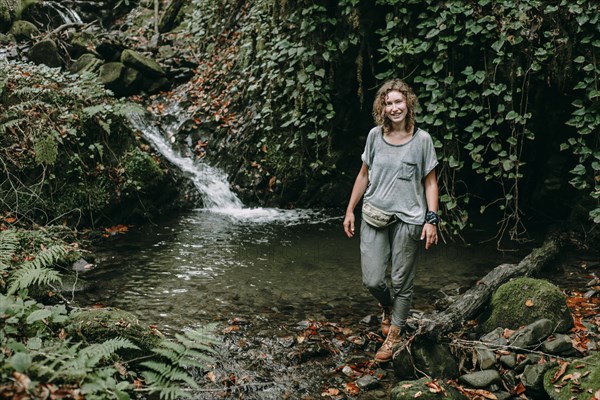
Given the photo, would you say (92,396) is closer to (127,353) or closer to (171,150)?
(127,353)

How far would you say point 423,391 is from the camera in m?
3.54

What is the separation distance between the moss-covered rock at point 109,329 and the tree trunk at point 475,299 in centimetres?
220

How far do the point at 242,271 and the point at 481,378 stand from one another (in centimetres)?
332

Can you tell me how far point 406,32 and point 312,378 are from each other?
4901 mm

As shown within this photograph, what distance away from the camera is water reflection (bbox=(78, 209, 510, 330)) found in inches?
208

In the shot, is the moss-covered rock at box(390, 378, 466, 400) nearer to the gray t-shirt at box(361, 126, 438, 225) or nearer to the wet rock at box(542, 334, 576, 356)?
the wet rock at box(542, 334, 576, 356)

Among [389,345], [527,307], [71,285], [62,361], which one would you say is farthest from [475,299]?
[71,285]

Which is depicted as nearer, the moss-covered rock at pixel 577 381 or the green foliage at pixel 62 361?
the green foliage at pixel 62 361

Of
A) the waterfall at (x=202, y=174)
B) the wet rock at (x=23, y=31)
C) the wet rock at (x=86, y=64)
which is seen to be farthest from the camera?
the wet rock at (x=23, y=31)

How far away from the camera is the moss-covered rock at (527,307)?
445 cm

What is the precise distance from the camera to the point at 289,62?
8133mm

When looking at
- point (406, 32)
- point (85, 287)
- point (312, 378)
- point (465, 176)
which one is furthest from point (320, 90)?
point (312, 378)

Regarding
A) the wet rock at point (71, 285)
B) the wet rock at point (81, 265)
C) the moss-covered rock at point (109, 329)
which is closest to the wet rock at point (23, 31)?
the wet rock at point (81, 265)

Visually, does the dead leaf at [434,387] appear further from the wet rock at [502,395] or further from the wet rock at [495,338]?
the wet rock at [495,338]
